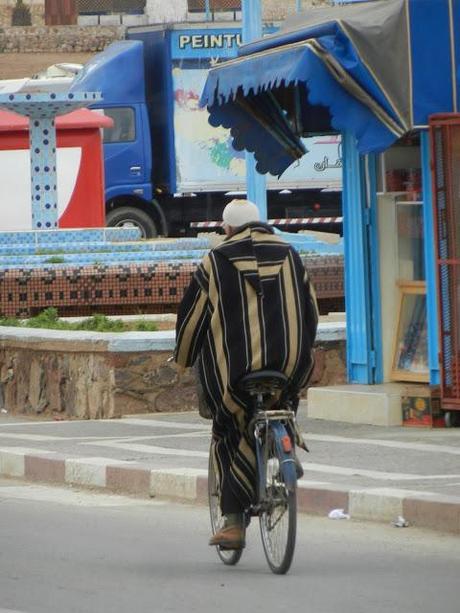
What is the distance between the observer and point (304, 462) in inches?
445

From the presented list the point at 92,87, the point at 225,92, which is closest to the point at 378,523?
the point at 225,92

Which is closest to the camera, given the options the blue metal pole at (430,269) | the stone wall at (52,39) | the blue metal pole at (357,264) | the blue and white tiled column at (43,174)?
the blue metal pole at (430,269)

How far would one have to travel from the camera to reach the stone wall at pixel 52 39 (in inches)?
1896

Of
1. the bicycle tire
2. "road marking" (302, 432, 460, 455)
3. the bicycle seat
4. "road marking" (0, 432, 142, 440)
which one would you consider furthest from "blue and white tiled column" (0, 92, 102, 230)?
the bicycle seat

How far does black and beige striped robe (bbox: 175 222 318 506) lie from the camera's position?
813cm

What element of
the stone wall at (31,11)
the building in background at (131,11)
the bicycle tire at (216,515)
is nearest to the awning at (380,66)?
the bicycle tire at (216,515)

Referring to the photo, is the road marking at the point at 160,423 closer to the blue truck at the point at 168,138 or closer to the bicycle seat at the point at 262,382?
the bicycle seat at the point at 262,382

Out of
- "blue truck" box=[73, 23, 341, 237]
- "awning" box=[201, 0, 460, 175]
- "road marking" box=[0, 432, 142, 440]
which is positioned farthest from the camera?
"blue truck" box=[73, 23, 341, 237]

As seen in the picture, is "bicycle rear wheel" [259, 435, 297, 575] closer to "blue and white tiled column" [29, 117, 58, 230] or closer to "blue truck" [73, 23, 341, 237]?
"blue and white tiled column" [29, 117, 58, 230]

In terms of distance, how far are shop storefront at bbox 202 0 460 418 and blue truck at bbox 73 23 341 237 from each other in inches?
748

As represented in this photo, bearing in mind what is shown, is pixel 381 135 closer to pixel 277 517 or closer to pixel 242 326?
pixel 242 326

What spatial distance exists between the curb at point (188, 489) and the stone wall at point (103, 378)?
186 cm

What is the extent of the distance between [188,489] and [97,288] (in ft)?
26.7

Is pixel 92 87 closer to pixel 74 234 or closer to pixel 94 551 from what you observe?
pixel 74 234
